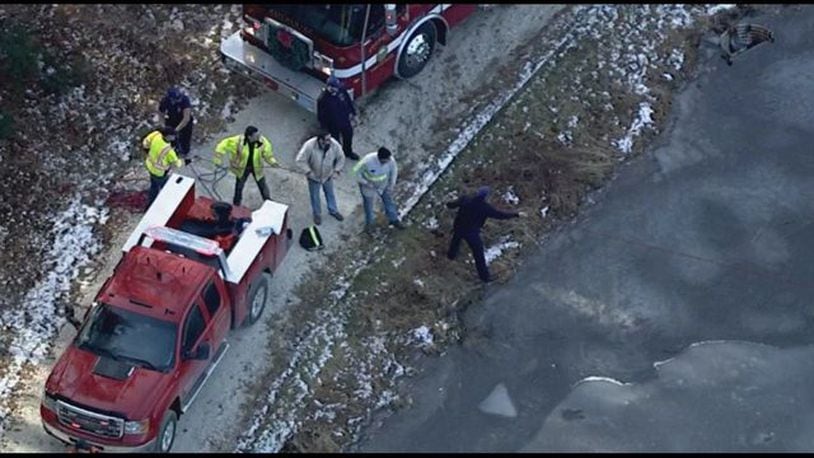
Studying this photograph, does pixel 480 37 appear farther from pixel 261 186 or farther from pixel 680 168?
pixel 261 186

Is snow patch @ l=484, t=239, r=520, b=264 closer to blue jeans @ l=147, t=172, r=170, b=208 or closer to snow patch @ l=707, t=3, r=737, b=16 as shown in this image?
blue jeans @ l=147, t=172, r=170, b=208

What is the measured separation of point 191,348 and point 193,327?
0.78ft

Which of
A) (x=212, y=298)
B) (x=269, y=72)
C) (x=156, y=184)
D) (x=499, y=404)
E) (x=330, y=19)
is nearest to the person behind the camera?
(x=212, y=298)

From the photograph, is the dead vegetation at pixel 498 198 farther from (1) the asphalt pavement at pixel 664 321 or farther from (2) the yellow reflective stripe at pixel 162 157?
(2) the yellow reflective stripe at pixel 162 157

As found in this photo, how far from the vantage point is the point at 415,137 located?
55.4 feet

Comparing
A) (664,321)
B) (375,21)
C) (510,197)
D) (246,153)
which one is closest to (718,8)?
(510,197)

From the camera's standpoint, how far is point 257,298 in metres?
14.0

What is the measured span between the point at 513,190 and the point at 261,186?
12.0ft

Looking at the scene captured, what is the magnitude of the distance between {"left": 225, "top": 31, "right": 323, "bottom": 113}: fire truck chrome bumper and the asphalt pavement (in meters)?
3.98

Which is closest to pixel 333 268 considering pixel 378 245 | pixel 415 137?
pixel 378 245

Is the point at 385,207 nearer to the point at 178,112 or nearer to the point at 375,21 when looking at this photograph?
the point at 375,21

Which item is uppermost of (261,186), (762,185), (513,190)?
(261,186)

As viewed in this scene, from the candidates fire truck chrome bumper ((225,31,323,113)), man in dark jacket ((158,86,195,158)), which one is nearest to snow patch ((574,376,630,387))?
fire truck chrome bumper ((225,31,323,113))

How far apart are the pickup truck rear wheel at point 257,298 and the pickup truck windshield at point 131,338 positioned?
161cm
